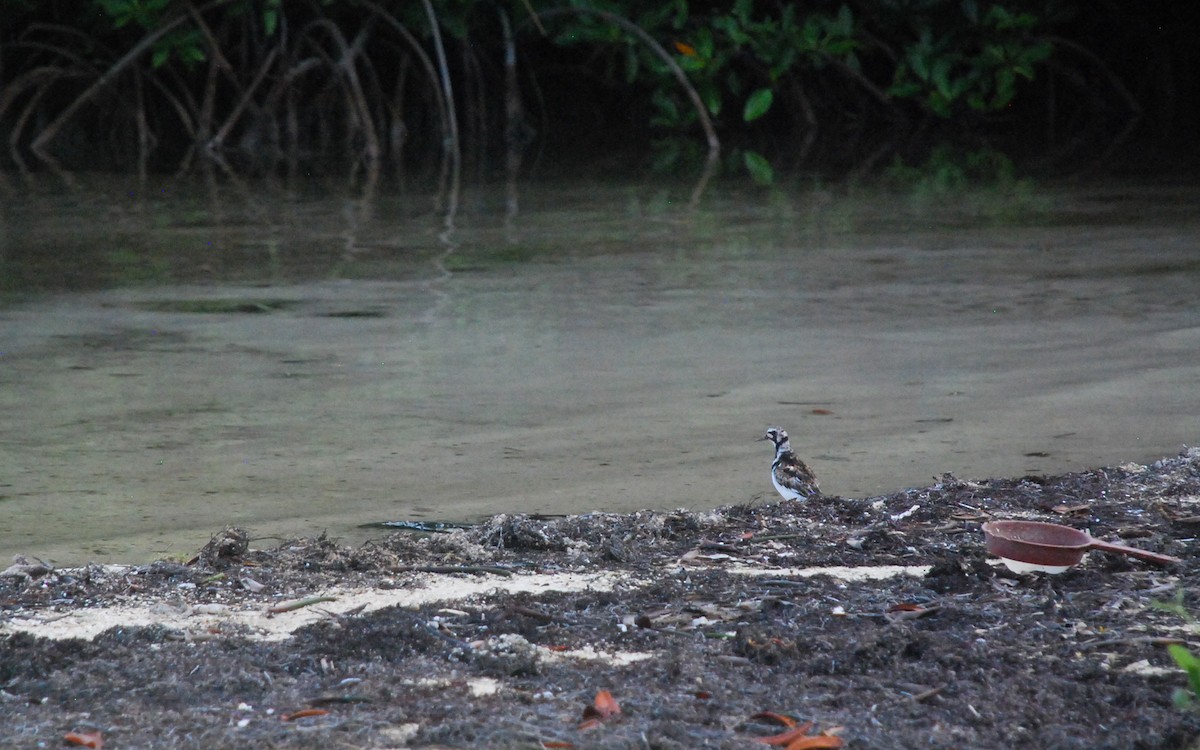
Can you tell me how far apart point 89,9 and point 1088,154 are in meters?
9.30

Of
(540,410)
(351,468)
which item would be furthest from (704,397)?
(351,468)

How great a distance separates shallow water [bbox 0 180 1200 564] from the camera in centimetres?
369

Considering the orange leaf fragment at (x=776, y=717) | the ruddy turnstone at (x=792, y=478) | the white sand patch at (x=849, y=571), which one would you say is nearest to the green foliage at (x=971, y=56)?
the ruddy turnstone at (x=792, y=478)

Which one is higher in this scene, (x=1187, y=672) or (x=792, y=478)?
(x=1187, y=672)

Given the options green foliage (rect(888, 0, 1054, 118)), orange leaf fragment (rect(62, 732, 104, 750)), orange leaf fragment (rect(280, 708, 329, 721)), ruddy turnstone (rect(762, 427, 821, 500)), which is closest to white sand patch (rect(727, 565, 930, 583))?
ruddy turnstone (rect(762, 427, 821, 500))

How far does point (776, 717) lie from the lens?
216cm

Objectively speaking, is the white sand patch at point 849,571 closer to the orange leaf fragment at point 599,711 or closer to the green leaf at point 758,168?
the orange leaf fragment at point 599,711

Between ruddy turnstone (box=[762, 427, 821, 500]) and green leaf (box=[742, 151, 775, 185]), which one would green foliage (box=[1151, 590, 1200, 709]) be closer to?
ruddy turnstone (box=[762, 427, 821, 500])

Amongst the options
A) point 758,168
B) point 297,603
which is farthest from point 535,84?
point 297,603

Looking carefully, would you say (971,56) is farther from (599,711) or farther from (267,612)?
(599,711)

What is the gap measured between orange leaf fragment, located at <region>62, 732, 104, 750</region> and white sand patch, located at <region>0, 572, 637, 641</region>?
442 mm

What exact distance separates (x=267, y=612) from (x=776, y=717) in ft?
3.20

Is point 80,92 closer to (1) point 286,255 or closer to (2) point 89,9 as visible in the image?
(2) point 89,9

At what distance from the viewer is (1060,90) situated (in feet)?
66.3
